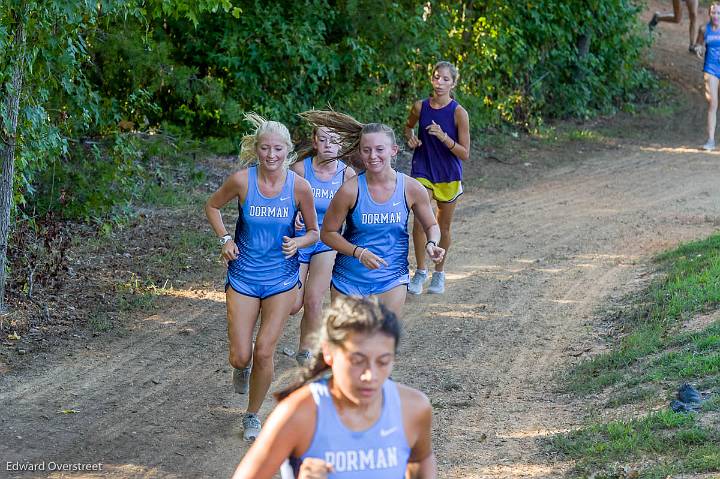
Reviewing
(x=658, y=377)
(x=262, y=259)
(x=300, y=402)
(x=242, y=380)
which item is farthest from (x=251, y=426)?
(x=300, y=402)

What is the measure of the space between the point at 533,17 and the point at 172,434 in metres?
13.4

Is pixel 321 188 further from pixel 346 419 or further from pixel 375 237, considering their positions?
pixel 346 419

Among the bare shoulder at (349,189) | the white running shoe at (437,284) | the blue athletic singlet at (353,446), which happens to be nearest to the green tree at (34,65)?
the bare shoulder at (349,189)

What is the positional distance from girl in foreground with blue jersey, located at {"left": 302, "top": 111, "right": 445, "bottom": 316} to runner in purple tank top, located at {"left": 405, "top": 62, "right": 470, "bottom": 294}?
263cm

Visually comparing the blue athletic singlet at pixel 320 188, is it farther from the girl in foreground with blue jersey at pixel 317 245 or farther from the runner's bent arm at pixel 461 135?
the runner's bent arm at pixel 461 135

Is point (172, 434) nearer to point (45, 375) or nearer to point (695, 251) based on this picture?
point (45, 375)

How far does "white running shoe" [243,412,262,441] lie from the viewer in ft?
20.5

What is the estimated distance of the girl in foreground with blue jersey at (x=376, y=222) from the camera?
6.35m

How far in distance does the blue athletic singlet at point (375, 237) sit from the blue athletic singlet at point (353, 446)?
3.03 meters

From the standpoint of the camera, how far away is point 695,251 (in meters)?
10.1

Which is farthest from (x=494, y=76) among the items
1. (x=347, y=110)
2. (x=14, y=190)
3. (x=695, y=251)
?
(x=14, y=190)

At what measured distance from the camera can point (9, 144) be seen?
8234mm

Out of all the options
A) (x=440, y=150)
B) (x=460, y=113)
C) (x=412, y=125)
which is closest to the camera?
(x=460, y=113)

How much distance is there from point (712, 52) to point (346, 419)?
14434 millimetres
